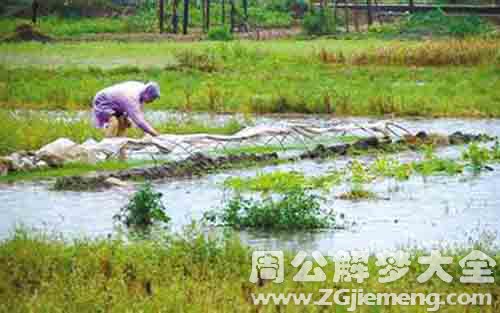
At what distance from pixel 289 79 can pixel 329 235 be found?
14369 mm

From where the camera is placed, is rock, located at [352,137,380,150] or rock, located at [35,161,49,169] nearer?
rock, located at [35,161,49,169]

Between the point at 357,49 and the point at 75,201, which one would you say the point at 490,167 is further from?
the point at 357,49

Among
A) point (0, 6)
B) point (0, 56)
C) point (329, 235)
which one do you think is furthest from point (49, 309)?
point (0, 6)

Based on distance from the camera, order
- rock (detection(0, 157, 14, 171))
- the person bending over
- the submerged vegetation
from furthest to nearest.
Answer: the person bending over → rock (detection(0, 157, 14, 171)) → the submerged vegetation

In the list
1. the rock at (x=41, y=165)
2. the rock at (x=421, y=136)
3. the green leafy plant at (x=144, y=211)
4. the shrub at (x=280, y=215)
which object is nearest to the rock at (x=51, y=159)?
the rock at (x=41, y=165)

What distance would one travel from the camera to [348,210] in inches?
481

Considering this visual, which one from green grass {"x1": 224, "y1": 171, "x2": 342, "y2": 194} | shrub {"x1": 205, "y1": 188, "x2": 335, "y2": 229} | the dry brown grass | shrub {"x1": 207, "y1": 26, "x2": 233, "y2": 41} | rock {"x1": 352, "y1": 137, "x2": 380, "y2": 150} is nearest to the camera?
shrub {"x1": 205, "y1": 188, "x2": 335, "y2": 229}

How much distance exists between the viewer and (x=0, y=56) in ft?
104

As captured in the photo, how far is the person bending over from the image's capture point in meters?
15.0

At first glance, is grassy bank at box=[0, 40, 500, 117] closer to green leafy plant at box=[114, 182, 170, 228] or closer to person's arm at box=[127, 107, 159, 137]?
person's arm at box=[127, 107, 159, 137]

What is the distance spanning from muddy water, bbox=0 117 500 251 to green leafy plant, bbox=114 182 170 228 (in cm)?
19

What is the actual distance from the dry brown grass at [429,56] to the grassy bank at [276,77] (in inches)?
0.8

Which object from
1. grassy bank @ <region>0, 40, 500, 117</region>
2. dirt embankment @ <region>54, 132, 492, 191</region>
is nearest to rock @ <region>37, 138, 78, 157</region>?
dirt embankment @ <region>54, 132, 492, 191</region>

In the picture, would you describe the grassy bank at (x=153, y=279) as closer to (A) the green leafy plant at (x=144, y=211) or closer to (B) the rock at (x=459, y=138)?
(A) the green leafy plant at (x=144, y=211)
